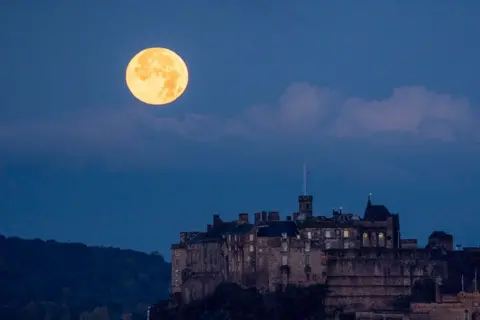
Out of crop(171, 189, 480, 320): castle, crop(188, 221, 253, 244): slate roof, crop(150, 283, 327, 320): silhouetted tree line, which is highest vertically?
crop(188, 221, 253, 244): slate roof

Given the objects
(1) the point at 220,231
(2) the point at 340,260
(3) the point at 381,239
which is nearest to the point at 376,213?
(3) the point at 381,239

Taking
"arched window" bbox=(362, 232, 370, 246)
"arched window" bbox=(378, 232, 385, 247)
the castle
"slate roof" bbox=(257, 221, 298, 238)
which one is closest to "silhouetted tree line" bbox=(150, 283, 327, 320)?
the castle

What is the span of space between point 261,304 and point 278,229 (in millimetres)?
5231

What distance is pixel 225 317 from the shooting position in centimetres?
9762

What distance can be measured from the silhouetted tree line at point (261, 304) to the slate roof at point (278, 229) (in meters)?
3.74

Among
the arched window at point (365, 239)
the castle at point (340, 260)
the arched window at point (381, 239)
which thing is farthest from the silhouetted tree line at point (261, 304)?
the arched window at point (381, 239)

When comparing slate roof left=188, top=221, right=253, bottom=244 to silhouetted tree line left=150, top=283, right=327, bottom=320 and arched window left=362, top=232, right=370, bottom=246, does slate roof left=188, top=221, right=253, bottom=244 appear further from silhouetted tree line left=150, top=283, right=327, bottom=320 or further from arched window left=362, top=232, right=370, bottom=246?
arched window left=362, top=232, right=370, bottom=246

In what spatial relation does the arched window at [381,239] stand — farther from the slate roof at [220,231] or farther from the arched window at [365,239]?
the slate roof at [220,231]

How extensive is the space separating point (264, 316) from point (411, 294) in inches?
373

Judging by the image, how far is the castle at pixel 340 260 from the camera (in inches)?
3784

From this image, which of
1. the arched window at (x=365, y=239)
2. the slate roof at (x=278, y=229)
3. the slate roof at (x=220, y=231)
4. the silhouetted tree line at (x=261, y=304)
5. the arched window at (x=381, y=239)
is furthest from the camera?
the slate roof at (x=220, y=231)

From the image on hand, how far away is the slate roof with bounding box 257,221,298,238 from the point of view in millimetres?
97812

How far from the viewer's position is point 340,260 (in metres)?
96.9

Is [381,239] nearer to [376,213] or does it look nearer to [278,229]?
[376,213]
